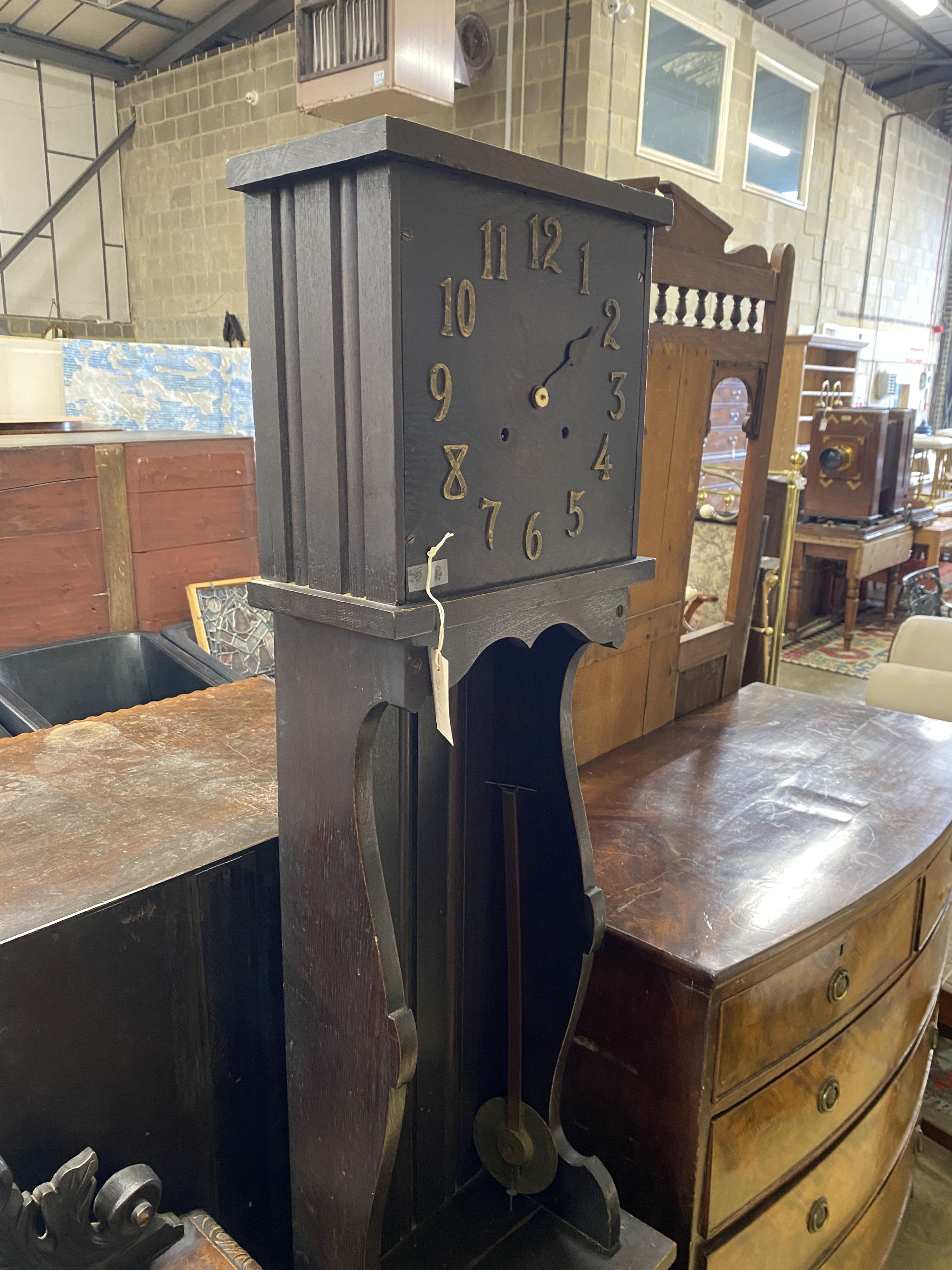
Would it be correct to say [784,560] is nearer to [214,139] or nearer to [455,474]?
[455,474]

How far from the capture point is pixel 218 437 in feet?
10.4

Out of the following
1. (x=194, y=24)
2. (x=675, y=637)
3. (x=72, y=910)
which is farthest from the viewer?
(x=194, y=24)

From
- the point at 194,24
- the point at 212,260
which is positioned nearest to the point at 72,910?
the point at 212,260

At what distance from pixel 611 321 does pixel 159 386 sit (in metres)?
3.67

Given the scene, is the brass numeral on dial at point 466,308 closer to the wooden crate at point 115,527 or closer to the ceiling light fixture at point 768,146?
the wooden crate at point 115,527

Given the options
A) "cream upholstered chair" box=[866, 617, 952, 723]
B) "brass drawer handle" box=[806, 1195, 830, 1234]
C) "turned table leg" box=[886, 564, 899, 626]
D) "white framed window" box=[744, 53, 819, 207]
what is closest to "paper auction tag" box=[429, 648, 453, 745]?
"brass drawer handle" box=[806, 1195, 830, 1234]

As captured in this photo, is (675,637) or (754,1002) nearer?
(754,1002)

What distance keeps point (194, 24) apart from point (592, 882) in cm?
833

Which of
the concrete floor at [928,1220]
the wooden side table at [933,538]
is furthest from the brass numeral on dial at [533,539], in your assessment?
the wooden side table at [933,538]

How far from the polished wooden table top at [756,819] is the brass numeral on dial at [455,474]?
0.73 m

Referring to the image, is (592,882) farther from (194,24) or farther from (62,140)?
(62,140)

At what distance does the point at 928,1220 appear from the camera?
6.55ft

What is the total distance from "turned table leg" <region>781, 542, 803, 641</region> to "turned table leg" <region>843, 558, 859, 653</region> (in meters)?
0.30

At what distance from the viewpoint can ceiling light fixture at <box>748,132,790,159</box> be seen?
6586 mm
